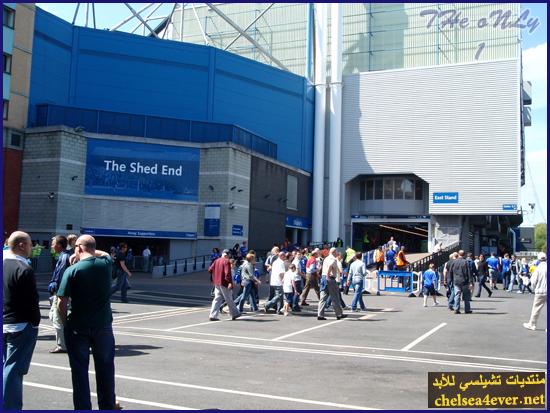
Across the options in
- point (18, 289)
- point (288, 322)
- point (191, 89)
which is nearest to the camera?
point (18, 289)

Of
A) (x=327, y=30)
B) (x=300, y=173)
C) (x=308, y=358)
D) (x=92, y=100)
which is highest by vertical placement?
(x=327, y=30)

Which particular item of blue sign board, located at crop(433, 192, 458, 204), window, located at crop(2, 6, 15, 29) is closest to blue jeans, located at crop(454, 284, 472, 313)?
window, located at crop(2, 6, 15, 29)

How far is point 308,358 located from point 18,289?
5.22 meters

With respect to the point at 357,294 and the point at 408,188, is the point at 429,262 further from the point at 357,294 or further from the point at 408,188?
the point at 408,188

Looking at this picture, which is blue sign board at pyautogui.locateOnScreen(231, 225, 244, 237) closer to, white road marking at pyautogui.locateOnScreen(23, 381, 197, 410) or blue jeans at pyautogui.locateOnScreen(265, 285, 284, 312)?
blue jeans at pyautogui.locateOnScreen(265, 285, 284, 312)

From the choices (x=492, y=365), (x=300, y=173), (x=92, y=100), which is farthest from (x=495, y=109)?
(x=492, y=365)

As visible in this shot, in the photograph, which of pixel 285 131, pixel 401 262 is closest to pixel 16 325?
pixel 401 262

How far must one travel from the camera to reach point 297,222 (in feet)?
160

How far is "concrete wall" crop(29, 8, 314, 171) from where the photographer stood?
40.4 m

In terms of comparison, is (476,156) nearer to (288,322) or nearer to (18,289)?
(288,322)

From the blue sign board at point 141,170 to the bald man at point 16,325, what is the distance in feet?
103

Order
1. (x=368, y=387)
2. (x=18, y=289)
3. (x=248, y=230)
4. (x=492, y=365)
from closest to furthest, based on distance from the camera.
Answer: (x=18, y=289) < (x=368, y=387) < (x=492, y=365) < (x=248, y=230)

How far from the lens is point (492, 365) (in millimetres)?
9062

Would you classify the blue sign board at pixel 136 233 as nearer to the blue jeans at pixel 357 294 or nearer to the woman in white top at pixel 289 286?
the blue jeans at pixel 357 294
